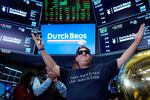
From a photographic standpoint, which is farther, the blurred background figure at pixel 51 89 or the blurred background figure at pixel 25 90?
the blurred background figure at pixel 25 90

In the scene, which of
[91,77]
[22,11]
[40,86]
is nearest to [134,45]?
[91,77]

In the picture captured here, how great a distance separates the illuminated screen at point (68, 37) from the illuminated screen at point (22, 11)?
0.24 meters

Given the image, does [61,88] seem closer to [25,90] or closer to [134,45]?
[25,90]

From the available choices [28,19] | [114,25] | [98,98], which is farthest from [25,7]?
[98,98]

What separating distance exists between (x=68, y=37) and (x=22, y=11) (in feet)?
2.46

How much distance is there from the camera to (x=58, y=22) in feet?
Result: 13.5

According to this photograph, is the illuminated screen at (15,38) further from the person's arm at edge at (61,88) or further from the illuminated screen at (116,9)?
the person's arm at edge at (61,88)

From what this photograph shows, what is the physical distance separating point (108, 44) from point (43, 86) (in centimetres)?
139

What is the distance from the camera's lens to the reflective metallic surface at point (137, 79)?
41 cm

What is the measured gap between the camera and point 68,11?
13.6 feet

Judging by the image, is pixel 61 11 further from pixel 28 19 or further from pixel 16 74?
pixel 16 74

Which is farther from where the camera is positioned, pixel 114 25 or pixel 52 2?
pixel 52 2

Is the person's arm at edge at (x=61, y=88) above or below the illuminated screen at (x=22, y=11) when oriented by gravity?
below

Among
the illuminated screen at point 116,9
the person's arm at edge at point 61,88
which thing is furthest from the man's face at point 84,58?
the illuminated screen at point 116,9
